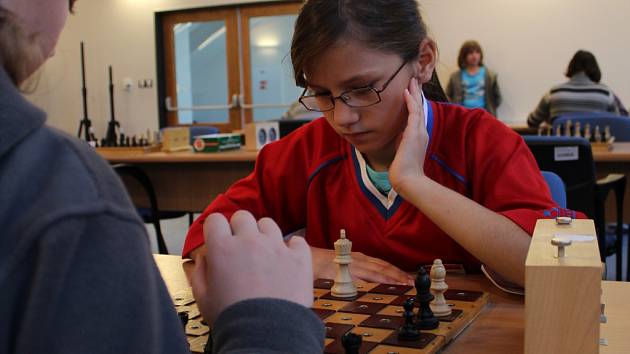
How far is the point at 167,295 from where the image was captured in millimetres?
623

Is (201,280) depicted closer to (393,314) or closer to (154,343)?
(154,343)

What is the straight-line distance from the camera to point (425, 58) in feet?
5.92

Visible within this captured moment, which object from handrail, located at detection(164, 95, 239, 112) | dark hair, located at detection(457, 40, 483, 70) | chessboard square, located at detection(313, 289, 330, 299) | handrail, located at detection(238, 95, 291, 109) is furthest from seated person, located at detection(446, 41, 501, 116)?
chessboard square, located at detection(313, 289, 330, 299)

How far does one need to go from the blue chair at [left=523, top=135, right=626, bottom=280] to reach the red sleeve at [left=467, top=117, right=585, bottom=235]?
1494 mm

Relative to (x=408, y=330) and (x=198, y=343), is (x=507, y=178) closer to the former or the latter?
(x=408, y=330)

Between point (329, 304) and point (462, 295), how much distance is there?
25 cm

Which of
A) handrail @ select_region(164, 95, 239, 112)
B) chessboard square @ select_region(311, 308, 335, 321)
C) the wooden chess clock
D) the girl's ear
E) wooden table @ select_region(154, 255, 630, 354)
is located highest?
the girl's ear

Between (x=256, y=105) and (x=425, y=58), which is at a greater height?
(x=425, y=58)

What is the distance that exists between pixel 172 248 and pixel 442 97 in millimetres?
4504

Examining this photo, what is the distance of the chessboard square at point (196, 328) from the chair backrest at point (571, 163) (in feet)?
7.34

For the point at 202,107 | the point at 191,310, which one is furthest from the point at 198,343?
the point at 202,107

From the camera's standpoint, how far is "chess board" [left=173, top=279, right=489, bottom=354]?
107 centimetres

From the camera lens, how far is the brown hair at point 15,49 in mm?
568

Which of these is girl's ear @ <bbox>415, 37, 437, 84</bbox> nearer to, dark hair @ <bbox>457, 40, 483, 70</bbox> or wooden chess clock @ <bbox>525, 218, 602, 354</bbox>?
wooden chess clock @ <bbox>525, 218, 602, 354</bbox>
